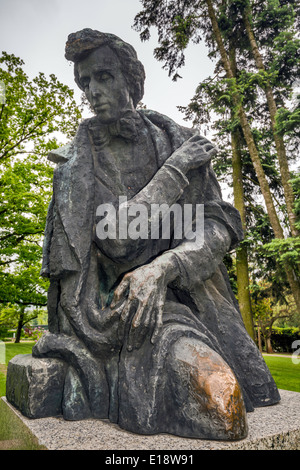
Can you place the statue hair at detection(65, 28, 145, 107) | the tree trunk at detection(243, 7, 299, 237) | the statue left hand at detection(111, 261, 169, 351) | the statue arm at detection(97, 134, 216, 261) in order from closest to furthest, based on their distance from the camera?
the statue left hand at detection(111, 261, 169, 351) → the statue arm at detection(97, 134, 216, 261) → the statue hair at detection(65, 28, 145, 107) → the tree trunk at detection(243, 7, 299, 237)

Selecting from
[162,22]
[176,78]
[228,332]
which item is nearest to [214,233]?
[228,332]

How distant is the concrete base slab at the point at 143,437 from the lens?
1686 millimetres

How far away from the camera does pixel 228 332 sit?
253cm

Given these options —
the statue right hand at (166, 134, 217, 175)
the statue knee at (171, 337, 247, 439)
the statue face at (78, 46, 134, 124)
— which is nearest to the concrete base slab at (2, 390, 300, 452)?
the statue knee at (171, 337, 247, 439)

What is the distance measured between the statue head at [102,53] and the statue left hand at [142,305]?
1506mm

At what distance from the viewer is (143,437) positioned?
183cm

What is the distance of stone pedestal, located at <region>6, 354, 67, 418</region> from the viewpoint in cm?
219

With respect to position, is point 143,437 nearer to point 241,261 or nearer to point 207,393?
point 207,393

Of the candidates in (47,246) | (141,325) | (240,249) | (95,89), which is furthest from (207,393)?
(240,249)

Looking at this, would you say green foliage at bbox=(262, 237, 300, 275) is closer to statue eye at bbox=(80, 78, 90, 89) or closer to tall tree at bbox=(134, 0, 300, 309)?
tall tree at bbox=(134, 0, 300, 309)

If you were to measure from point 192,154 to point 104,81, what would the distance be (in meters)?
0.83

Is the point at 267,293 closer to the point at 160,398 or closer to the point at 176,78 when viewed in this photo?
the point at 176,78

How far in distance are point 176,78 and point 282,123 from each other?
5566 mm

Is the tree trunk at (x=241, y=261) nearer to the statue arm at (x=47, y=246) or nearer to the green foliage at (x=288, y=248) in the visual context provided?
the green foliage at (x=288, y=248)
